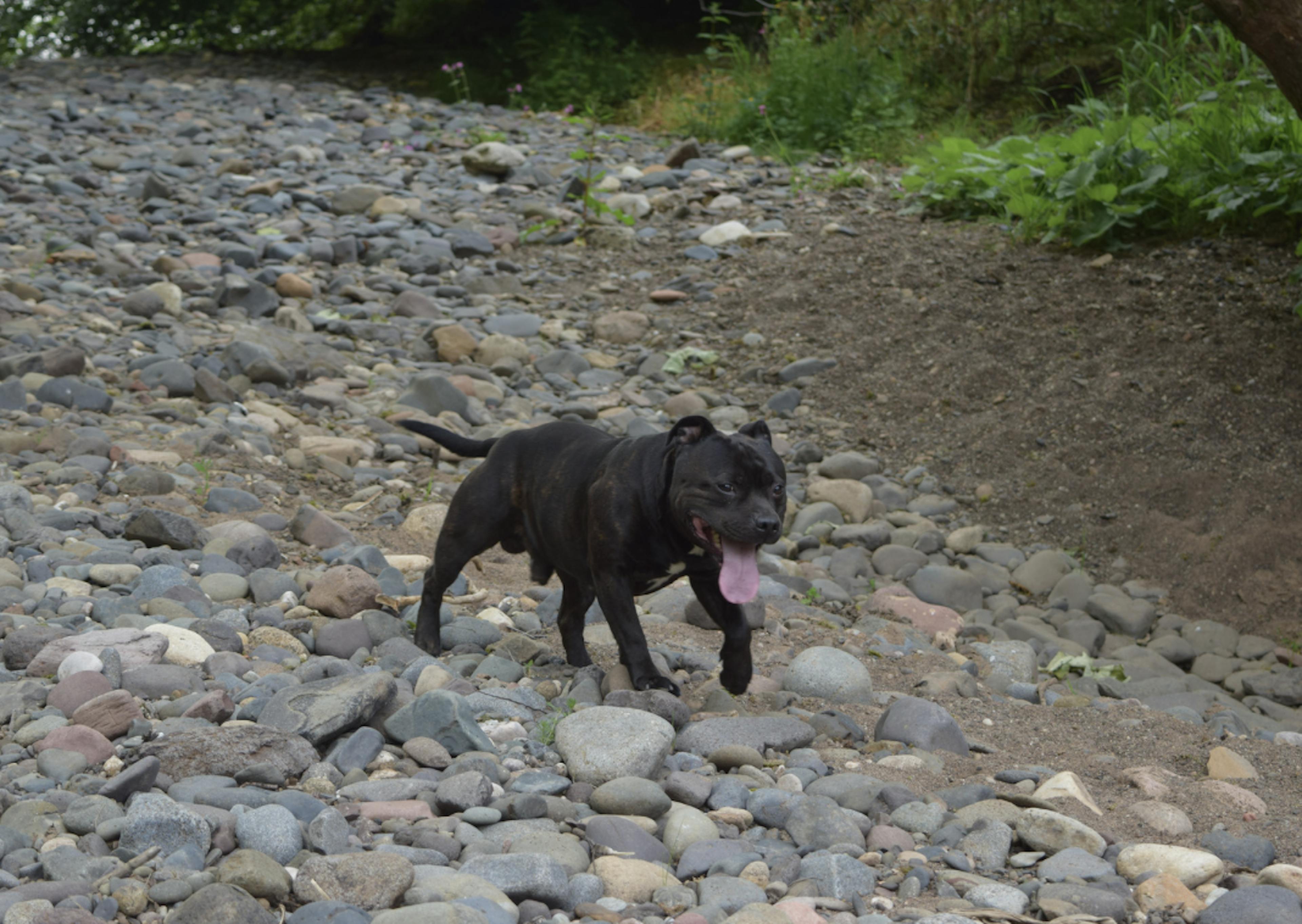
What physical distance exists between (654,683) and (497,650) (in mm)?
781

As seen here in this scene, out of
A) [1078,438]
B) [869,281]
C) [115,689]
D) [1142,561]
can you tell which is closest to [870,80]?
[869,281]

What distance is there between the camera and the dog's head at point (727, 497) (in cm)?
361

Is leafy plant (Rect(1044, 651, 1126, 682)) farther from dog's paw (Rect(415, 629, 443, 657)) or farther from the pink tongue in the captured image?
dog's paw (Rect(415, 629, 443, 657))

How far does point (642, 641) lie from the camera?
3943 millimetres

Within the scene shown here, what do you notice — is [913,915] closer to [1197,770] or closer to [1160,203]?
[1197,770]

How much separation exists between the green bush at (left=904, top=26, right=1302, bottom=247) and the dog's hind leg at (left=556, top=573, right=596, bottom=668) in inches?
207

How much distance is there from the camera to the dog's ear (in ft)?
12.4

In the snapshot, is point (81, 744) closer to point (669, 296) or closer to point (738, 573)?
point (738, 573)

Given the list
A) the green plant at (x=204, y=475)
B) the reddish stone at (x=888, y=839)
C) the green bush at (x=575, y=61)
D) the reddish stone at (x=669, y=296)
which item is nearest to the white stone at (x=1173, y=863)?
the reddish stone at (x=888, y=839)

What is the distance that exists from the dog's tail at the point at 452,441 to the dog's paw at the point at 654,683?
117 centimetres

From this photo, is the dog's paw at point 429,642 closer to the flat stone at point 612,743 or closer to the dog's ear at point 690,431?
the flat stone at point 612,743

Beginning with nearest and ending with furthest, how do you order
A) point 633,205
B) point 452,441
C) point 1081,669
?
1. point 452,441
2. point 1081,669
3. point 633,205

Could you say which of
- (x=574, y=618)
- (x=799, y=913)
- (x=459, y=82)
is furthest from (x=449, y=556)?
(x=459, y=82)

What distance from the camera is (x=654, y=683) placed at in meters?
3.91
